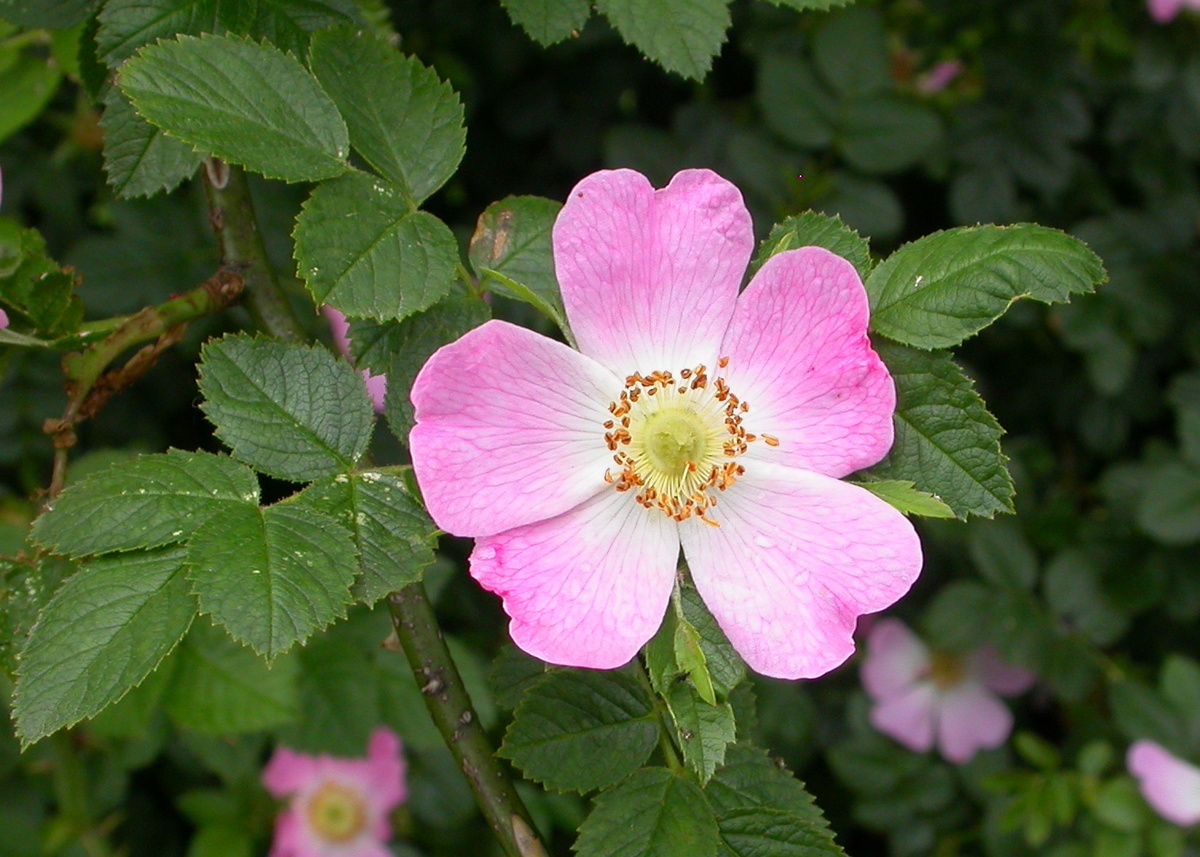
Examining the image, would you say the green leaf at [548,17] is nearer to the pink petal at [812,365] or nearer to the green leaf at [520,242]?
the green leaf at [520,242]

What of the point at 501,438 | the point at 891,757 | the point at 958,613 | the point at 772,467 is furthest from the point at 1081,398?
the point at 501,438

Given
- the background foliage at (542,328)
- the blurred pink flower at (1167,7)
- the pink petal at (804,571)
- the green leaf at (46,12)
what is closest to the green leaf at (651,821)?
the background foliage at (542,328)

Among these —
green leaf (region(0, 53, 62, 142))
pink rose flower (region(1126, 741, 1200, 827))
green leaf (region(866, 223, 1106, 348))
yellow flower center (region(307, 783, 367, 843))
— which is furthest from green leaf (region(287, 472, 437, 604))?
pink rose flower (region(1126, 741, 1200, 827))

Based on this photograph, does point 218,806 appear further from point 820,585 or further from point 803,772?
point 820,585

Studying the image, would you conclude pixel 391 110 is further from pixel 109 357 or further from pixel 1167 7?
pixel 1167 7

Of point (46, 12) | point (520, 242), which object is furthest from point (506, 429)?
point (46, 12)

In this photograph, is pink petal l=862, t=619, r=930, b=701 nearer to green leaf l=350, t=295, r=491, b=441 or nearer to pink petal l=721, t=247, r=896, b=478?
pink petal l=721, t=247, r=896, b=478
